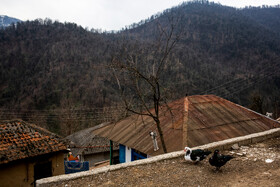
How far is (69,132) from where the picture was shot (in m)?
36.3

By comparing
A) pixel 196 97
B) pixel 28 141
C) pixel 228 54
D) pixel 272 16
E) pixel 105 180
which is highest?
pixel 272 16

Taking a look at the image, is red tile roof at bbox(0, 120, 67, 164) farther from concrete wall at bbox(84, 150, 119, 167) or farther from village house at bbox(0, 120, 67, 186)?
concrete wall at bbox(84, 150, 119, 167)

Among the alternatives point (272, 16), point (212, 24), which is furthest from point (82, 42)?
point (272, 16)

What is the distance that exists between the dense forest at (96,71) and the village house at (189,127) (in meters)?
17.6

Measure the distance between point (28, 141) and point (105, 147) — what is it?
547 inches

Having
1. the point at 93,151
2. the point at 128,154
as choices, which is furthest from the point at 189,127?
the point at 93,151

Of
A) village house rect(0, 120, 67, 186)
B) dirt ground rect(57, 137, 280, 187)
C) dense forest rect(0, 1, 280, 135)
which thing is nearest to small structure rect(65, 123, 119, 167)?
dense forest rect(0, 1, 280, 135)

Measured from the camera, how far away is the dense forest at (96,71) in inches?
1720

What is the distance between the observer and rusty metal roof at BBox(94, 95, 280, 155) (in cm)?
970

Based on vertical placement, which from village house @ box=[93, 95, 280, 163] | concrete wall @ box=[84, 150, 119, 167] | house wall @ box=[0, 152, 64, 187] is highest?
village house @ box=[93, 95, 280, 163]

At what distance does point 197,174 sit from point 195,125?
17.8 feet

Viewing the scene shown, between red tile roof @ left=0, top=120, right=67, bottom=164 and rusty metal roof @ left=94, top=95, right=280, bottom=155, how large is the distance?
2.57 meters

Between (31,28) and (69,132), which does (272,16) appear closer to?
(31,28)

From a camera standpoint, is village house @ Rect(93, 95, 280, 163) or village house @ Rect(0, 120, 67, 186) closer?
village house @ Rect(93, 95, 280, 163)
